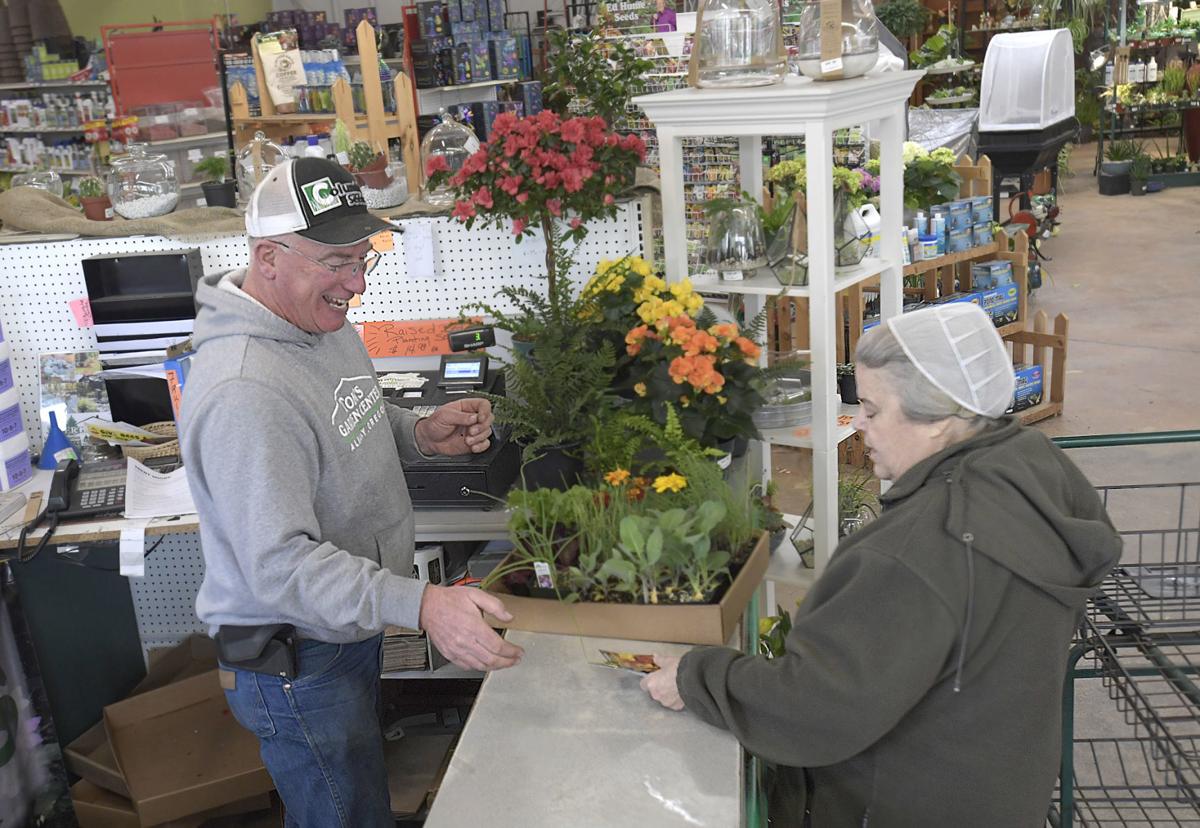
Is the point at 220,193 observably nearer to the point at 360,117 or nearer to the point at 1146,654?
the point at 1146,654

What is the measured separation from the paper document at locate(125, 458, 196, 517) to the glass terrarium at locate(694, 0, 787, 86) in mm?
1644

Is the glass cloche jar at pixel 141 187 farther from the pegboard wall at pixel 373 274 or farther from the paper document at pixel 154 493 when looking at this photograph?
the paper document at pixel 154 493

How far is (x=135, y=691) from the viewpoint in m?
3.46

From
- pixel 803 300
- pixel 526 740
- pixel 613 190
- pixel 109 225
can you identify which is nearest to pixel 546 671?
pixel 526 740

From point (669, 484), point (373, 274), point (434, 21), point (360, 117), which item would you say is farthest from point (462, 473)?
point (434, 21)

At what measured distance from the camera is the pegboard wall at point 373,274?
330 centimetres

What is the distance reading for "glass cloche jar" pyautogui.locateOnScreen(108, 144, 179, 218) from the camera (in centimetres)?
Answer: 341

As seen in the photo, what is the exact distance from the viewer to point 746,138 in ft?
Answer: 10.8

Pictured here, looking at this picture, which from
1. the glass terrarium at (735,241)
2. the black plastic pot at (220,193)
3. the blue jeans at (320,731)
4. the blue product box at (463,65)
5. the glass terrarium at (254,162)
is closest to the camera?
the blue jeans at (320,731)

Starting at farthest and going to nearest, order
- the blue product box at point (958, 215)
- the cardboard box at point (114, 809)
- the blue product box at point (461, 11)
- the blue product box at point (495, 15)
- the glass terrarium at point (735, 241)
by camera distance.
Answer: the blue product box at point (495, 15) → the blue product box at point (461, 11) → the blue product box at point (958, 215) → the cardboard box at point (114, 809) → the glass terrarium at point (735, 241)

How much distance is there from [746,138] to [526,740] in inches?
79.4

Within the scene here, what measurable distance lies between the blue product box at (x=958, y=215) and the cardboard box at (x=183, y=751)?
13.1 feet

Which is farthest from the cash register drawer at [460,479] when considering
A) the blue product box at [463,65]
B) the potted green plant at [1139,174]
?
the potted green plant at [1139,174]

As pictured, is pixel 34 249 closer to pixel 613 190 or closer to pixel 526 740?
pixel 613 190
